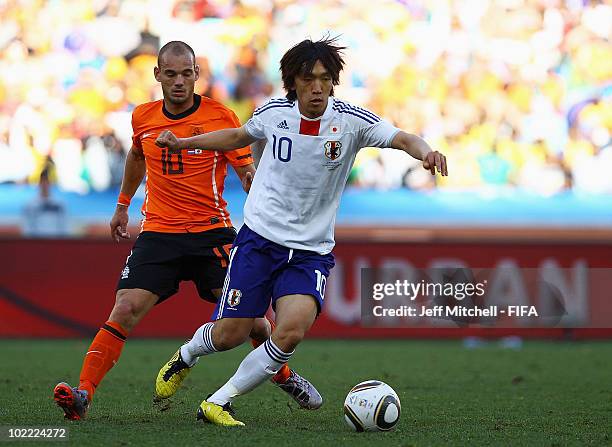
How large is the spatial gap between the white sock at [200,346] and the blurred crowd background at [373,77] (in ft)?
33.3

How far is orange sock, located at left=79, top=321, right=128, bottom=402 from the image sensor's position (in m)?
6.74

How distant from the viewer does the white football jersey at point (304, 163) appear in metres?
6.38

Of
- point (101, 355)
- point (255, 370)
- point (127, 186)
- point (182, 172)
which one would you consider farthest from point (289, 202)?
point (127, 186)

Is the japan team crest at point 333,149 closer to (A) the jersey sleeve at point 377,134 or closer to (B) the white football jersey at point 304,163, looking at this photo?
Result: (B) the white football jersey at point 304,163

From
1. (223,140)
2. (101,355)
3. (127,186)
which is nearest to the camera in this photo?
(223,140)

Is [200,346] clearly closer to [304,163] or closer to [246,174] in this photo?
[246,174]

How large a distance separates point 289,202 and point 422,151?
817 mm

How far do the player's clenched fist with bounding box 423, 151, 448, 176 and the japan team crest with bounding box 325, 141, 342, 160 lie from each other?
0.65m

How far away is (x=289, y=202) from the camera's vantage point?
6.43 metres

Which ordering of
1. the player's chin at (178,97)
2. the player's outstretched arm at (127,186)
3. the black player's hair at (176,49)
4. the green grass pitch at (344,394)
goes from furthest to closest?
the player's outstretched arm at (127,186) → the player's chin at (178,97) → the black player's hair at (176,49) → the green grass pitch at (344,394)

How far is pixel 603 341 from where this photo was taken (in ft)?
48.4

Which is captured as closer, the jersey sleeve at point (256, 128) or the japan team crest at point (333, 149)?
the japan team crest at point (333, 149)

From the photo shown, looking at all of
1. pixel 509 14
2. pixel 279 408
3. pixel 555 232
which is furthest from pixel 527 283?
pixel 279 408

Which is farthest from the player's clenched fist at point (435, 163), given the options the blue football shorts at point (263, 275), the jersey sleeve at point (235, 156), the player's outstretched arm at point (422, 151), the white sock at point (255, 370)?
the jersey sleeve at point (235, 156)
